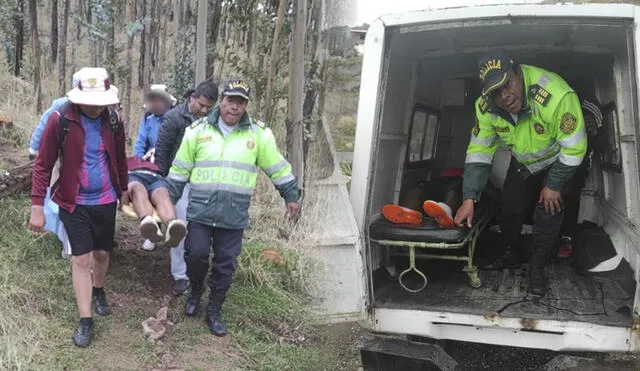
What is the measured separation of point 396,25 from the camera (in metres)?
3.81

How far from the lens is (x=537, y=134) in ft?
13.7

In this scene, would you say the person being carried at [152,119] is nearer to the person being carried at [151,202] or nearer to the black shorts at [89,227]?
the person being carried at [151,202]

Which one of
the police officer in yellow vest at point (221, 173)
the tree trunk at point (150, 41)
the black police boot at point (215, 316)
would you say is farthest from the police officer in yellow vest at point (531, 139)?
the tree trunk at point (150, 41)

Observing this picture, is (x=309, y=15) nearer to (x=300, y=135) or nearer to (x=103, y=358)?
(x=300, y=135)

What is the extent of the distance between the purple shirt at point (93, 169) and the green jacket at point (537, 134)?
264 centimetres

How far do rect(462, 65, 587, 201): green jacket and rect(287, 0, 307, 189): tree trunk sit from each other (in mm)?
1957

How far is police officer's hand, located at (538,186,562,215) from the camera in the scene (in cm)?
418

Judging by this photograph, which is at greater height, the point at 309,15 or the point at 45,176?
the point at 309,15

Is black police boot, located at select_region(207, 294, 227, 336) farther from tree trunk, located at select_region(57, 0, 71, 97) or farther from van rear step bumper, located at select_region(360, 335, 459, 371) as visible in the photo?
tree trunk, located at select_region(57, 0, 71, 97)

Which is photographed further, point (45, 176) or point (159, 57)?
point (159, 57)

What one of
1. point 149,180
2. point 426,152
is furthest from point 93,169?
point 426,152

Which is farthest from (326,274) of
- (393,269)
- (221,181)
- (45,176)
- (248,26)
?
(248,26)

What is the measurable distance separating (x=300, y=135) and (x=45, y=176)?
294 cm

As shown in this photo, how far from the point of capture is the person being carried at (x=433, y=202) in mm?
4324
